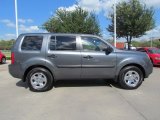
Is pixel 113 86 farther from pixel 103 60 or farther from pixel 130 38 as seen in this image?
pixel 130 38

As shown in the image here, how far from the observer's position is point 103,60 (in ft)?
31.7

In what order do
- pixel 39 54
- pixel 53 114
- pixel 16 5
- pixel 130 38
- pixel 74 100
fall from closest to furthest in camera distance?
pixel 53 114
pixel 74 100
pixel 39 54
pixel 16 5
pixel 130 38

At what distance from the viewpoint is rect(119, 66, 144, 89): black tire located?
9805 mm

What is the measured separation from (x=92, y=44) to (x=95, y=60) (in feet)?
1.81

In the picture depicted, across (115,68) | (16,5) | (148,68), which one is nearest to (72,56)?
(115,68)

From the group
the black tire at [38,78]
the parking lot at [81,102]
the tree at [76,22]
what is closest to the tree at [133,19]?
the tree at [76,22]

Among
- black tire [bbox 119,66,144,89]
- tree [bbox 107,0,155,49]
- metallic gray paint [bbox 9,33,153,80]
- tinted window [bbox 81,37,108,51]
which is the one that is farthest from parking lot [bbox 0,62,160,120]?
tree [bbox 107,0,155,49]

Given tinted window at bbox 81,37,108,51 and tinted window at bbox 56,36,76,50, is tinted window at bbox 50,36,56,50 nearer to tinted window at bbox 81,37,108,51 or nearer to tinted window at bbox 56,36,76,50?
tinted window at bbox 56,36,76,50

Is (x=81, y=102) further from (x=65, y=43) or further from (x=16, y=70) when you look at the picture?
(x=16, y=70)

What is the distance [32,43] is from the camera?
381 inches

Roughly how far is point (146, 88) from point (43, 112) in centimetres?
432

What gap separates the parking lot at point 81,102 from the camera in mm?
6566

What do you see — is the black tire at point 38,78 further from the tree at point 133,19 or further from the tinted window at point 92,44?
the tree at point 133,19

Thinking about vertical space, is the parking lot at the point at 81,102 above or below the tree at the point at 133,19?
below
